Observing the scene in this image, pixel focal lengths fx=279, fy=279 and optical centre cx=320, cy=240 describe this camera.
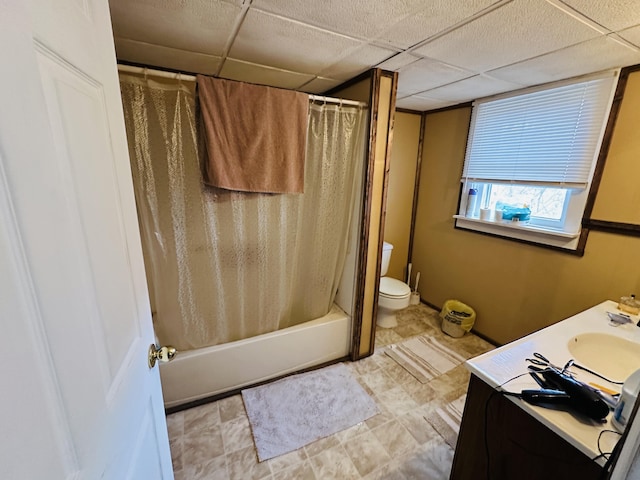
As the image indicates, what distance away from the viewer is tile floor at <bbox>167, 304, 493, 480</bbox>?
55.7 inches

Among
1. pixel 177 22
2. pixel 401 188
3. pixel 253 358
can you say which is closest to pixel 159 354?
pixel 253 358

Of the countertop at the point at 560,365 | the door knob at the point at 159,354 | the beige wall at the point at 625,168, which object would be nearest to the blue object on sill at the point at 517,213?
the beige wall at the point at 625,168

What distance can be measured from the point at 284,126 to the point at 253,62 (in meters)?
0.46

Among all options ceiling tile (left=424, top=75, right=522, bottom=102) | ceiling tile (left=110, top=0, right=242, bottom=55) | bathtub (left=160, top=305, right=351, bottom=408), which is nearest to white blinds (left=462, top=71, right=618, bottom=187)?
ceiling tile (left=424, top=75, right=522, bottom=102)

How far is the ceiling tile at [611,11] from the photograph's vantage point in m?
1.03

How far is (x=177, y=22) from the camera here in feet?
4.19

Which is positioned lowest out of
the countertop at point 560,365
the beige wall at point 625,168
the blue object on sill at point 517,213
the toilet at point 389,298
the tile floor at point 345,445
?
the tile floor at point 345,445

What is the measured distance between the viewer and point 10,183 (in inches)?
13.3

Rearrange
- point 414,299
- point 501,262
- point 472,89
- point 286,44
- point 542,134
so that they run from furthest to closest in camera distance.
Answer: point 414,299
point 501,262
point 472,89
point 542,134
point 286,44

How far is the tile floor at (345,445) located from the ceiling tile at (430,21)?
2.12 metres

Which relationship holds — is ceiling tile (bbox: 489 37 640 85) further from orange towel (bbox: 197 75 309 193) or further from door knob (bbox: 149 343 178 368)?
door knob (bbox: 149 343 178 368)

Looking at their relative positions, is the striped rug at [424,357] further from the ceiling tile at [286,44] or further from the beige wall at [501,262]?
the ceiling tile at [286,44]

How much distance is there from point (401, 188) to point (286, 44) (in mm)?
1946

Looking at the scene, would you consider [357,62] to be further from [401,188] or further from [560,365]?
[560,365]
